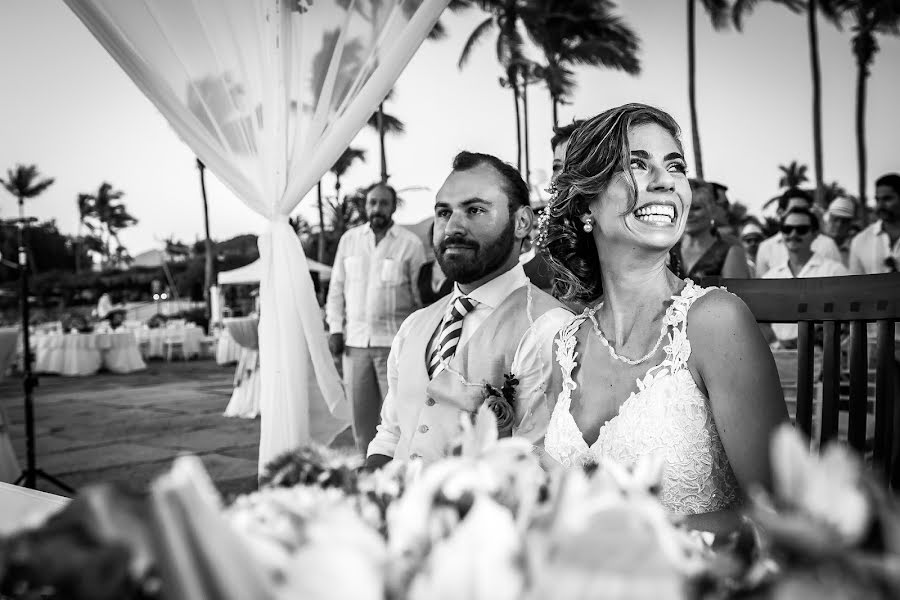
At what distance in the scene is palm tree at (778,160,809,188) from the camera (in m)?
43.5

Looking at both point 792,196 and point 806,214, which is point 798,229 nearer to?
point 806,214

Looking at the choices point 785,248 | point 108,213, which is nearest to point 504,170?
point 785,248

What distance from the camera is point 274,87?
130 inches

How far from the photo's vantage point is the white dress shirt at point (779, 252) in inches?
199

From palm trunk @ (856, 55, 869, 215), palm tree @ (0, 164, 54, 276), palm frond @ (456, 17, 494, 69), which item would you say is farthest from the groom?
palm tree @ (0, 164, 54, 276)

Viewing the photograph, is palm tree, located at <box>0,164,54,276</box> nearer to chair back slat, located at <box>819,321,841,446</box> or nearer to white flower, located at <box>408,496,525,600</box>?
chair back slat, located at <box>819,321,841,446</box>

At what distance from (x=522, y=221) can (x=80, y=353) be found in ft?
47.5

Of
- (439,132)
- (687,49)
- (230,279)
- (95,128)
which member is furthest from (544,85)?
(95,128)

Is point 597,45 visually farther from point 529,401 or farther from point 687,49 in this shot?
point 529,401

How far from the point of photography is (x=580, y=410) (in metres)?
2.05

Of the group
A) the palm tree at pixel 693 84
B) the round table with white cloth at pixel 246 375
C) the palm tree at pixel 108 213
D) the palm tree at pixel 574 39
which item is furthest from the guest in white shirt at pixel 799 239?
the palm tree at pixel 108 213

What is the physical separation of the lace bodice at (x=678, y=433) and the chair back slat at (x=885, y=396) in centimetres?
36

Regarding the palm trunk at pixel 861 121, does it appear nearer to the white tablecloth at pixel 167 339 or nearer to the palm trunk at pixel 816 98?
the palm trunk at pixel 816 98

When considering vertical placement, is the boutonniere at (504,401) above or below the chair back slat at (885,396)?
below
